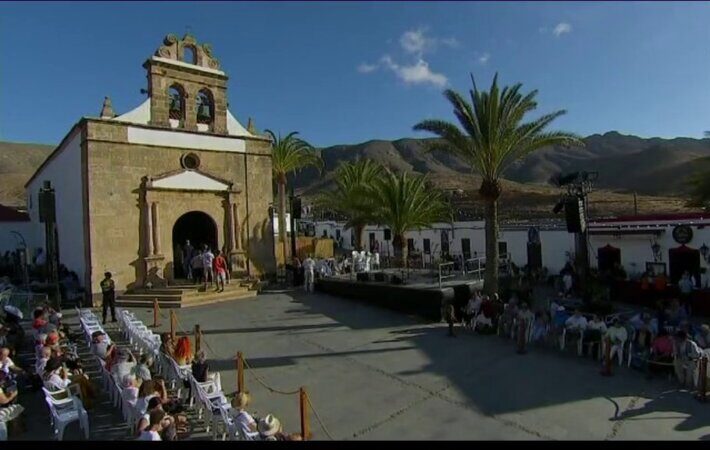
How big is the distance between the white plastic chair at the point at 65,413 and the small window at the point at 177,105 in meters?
13.8

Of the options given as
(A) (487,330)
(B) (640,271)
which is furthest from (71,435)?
(B) (640,271)

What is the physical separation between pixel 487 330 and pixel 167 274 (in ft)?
39.6

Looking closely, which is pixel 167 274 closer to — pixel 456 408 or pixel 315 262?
pixel 315 262

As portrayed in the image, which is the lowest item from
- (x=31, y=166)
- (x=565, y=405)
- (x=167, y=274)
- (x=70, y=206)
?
(x=565, y=405)

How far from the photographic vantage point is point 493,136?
583 inches

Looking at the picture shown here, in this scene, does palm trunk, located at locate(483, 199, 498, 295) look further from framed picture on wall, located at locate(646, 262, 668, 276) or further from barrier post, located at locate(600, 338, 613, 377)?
framed picture on wall, located at locate(646, 262, 668, 276)

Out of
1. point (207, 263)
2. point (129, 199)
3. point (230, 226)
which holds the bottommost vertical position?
point (207, 263)

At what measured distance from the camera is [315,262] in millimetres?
20797

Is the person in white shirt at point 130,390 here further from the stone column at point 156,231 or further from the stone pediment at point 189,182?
the stone pediment at point 189,182

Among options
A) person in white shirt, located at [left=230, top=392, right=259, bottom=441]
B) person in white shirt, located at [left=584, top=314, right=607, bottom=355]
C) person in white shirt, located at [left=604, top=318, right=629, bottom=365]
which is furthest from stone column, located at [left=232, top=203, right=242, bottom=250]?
person in white shirt, located at [left=604, top=318, right=629, bottom=365]

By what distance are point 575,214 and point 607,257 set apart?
511cm

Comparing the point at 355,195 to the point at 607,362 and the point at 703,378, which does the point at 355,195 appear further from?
the point at 703,378

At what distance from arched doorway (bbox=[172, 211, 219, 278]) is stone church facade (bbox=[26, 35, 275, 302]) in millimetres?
45

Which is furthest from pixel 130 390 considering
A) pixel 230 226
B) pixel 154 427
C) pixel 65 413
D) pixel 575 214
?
pixel 575 214
